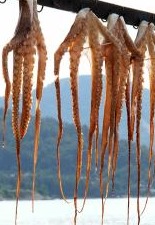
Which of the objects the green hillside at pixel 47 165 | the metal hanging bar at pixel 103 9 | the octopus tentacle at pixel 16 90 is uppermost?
the metal hanging bar at pixel 103 9

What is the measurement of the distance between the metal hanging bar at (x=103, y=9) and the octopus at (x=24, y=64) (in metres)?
0.23

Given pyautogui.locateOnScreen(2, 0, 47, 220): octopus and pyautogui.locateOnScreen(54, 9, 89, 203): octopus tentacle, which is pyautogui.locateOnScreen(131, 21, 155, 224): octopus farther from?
pyautogui.locateOnScreen(2, 0, 47, 220): octopus

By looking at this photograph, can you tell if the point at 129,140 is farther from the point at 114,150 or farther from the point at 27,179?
the point at 27,179

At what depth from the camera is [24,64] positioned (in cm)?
291

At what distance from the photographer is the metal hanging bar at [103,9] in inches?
125

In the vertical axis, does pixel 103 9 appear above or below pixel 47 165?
above

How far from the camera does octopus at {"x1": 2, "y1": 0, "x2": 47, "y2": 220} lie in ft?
9.27

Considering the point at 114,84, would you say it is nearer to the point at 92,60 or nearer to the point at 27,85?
the point at 92,60

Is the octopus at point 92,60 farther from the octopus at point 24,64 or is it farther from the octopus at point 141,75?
the octopus at point 141,75

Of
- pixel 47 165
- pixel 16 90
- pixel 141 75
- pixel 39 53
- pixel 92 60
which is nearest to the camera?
pixel 16 90

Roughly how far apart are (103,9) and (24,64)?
0.65 meters

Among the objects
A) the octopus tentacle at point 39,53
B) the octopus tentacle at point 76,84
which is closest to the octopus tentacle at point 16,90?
the octopus tentacle at point 39,53

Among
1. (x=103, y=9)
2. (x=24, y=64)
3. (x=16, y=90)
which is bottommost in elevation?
(x=16, y=90)

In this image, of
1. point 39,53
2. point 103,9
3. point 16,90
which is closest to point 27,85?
point 16,90
